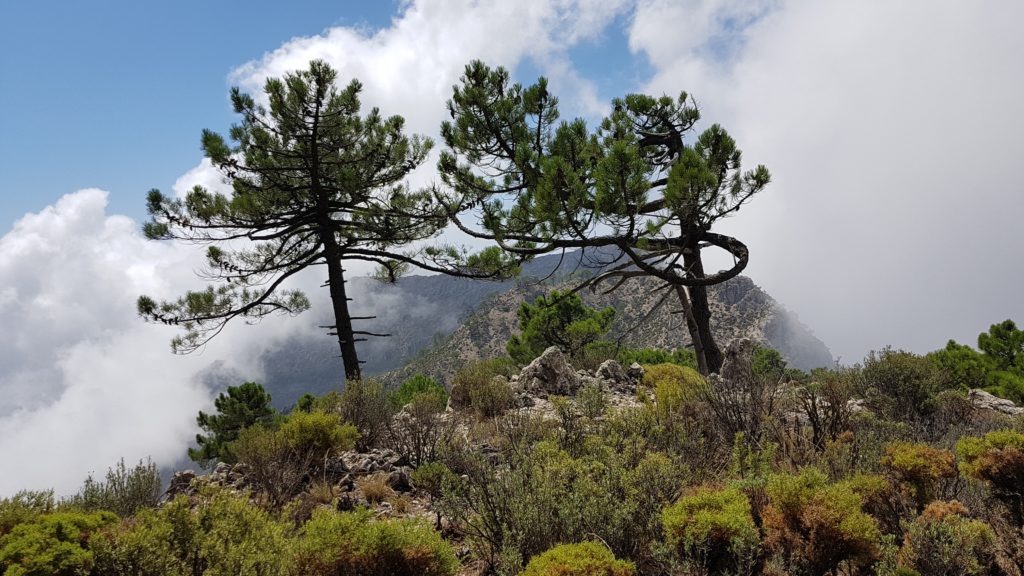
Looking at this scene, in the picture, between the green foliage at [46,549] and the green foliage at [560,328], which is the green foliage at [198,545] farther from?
the green foliage at [560,328]

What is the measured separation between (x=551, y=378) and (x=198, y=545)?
788cm

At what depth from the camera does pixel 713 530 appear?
317 cm

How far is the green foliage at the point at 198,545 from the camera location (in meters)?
2.79

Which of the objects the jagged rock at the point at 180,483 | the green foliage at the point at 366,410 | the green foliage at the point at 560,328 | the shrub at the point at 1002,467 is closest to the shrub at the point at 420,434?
the green foliage at the point at 366,410

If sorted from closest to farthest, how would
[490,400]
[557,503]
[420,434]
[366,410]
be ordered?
[557,503], [420,434], [366,410], [490,400]

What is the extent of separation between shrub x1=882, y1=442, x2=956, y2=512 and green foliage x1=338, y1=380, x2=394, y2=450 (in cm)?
588

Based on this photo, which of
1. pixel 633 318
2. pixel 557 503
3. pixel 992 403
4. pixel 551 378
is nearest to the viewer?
pixel 557 503

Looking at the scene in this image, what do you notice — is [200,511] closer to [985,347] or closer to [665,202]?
[665,202]

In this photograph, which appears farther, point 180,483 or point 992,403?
point 992,403

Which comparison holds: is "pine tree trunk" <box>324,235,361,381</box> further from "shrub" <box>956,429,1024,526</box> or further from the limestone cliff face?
the limestone cliff face

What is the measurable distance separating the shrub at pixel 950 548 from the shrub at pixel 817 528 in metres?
0.19

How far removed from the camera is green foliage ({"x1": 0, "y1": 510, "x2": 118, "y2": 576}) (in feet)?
9.64

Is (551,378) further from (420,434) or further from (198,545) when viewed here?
(198,545)

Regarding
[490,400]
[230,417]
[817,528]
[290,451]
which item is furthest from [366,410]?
[230,417]
